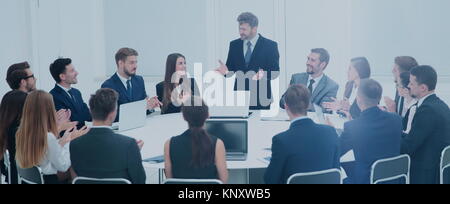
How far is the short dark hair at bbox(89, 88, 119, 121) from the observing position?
8.87ft

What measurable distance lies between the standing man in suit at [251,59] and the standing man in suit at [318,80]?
0.44 m

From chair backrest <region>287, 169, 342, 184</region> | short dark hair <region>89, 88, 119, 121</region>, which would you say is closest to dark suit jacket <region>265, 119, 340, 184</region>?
chair backrest <region>287, 169, 342, 184</region>

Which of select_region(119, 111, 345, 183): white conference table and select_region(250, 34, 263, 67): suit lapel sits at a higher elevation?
select_region(250, 34, 263, 67): suit lapel

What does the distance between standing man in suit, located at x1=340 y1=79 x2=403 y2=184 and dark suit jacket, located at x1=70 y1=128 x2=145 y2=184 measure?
1.31 metres

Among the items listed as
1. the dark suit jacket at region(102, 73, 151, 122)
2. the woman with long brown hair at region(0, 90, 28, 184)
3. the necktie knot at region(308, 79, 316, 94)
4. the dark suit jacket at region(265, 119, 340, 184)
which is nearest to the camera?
the dark suit jacket at region(265, 119, 340, 184)

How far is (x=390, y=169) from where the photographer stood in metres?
2.82

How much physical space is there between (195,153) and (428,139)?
153 centimetres

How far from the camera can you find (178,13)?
21.5 feet

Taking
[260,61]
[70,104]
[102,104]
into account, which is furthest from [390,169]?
[70,104]

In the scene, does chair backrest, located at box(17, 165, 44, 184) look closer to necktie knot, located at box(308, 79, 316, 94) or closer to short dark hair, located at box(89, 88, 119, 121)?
short dark hair, located at box(89, 88, 119, 121)

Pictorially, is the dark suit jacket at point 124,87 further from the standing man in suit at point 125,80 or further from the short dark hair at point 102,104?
the short dark hair at point 102,104

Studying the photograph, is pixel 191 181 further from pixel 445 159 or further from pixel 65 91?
pixel 65 91

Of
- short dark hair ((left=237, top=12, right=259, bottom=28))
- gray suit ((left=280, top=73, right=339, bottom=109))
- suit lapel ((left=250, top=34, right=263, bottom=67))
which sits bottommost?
gray suit ((left=280, top=73, right=339, bottom=109))
